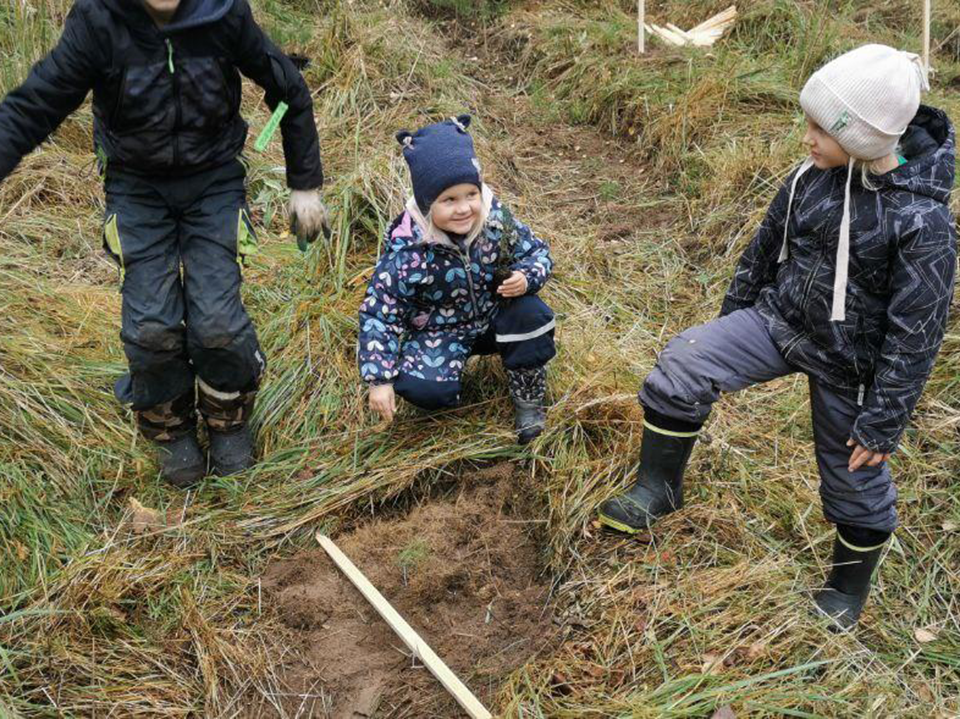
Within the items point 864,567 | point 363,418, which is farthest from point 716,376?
point 363,418

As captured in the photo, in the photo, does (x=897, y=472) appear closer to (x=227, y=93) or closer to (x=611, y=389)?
(x=611, y=389)

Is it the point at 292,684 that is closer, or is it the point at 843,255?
the point at 843,255

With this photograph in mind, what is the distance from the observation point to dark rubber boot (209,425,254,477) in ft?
11.0

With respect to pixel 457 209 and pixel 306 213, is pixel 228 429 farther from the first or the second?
pixel 457 209

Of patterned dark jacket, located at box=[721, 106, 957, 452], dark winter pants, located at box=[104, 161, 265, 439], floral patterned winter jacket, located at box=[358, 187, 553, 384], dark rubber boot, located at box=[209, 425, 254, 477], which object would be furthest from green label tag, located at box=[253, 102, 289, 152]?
patterned dark jacket, located at box=[721, 106, 957, 452]

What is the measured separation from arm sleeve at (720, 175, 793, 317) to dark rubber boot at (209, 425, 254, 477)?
1809 mm

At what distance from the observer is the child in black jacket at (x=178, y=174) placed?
2.77 meters

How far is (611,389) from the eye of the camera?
3348mm

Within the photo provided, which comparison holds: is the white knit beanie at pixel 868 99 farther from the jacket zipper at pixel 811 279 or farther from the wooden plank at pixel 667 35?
the wooden plank at pixel 667 35

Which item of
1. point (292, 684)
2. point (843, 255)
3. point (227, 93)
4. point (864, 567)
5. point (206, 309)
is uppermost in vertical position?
point (227, 93)

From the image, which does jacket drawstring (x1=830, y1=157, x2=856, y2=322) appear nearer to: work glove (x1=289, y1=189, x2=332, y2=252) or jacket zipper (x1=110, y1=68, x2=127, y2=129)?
work glove (x1=289, y1=189, x2=332, y2=252)

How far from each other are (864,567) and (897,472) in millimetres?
843

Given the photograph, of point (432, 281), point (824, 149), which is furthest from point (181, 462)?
point (824, 149)

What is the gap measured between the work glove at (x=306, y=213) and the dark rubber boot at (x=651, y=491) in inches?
55.9
